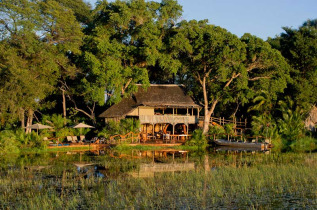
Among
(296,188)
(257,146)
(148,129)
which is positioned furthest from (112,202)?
(148,129)

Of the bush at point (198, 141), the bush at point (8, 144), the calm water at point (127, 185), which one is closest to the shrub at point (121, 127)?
the bush at point (198, 141)

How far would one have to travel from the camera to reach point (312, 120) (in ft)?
137

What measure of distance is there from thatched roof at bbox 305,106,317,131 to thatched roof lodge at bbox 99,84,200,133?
499 inches

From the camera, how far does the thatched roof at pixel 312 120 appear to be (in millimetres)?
41281

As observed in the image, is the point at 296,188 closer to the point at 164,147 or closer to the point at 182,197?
the point at 182,197

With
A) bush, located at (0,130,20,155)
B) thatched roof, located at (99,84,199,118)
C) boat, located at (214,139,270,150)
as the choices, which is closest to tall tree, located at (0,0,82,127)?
bush, located at (0,130,20,155)

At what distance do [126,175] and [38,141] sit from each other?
14.1 m

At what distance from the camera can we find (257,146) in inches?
1266

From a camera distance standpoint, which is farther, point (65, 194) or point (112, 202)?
point (65, 194)

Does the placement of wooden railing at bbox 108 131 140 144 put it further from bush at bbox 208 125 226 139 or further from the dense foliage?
bush at bbox 208 125 226 139

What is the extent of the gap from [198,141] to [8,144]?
1574cm

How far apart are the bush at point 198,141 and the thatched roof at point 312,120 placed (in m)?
13.6

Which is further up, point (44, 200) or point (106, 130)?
point (106, 130)

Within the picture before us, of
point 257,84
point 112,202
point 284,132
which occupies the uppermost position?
point 257,84
